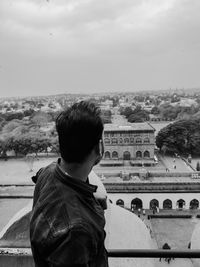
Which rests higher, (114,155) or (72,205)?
(72,205)

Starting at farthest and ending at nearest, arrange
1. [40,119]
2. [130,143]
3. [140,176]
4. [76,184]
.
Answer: [40,119]
[130,143]
[140,176]
[76,184]

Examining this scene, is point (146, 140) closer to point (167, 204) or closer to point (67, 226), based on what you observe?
point (167, 204)

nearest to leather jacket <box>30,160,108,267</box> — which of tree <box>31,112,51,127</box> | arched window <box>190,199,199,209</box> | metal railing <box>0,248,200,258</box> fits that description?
metal railing <box>0,248,200,258</box>

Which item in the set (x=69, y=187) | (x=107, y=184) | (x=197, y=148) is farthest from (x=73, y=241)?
(x=197, y=148)

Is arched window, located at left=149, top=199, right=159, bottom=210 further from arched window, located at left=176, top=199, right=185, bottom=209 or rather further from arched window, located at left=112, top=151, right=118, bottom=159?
arched window, located at left=112, top=151, right=118, bottom=159

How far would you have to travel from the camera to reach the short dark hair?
110cm

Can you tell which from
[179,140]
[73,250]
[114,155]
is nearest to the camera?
[73,250]

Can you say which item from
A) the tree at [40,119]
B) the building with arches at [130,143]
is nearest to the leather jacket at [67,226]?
the building with arches at [130,143]

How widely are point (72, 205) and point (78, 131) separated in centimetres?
25

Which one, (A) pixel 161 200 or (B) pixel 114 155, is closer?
(A) pixel 161 200

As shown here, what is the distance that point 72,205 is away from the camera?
3.30ft

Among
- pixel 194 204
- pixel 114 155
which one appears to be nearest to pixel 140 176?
pixel 194 204

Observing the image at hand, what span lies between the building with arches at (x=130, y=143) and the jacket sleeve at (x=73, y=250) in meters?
22.6

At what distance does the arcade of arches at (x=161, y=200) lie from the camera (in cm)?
1457
